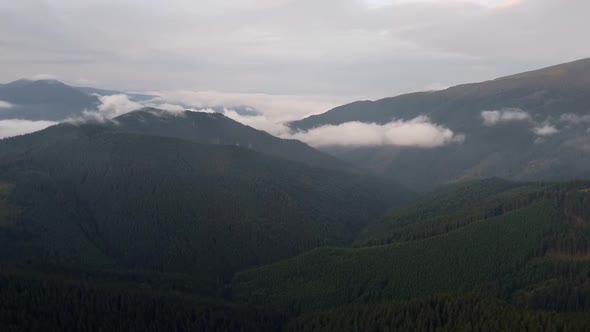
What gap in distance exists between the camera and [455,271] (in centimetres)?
13788

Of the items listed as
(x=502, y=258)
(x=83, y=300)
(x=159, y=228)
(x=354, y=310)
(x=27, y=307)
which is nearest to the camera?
(x=27, y=307)

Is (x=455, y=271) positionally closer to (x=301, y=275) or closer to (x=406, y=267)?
(x=406, y=267)

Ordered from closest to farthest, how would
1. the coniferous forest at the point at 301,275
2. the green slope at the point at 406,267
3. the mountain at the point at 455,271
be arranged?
the coniferous forest at the point at 301,275 < the mountain at the point at 455,271 < the green slope at the point at 406,267

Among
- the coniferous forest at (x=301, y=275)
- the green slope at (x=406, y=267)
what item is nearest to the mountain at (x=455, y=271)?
the green slope at (x=406, y=267)

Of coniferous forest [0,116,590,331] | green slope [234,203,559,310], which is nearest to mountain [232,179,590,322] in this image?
green slope [234,203,559,310]

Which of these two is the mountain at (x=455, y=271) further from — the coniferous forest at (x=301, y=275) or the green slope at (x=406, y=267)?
the coniferous forest at (x=301, y=275)

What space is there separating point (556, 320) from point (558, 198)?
303 feet

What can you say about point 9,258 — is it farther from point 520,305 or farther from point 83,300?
point 520,305

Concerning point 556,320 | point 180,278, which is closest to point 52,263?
point 180,278

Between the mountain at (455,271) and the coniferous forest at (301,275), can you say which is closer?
the coniferous forest at (301,275)

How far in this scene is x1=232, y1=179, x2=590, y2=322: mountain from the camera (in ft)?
369

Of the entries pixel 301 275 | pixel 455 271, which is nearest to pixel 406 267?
pixel 455 271

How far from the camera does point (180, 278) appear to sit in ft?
Result: 493

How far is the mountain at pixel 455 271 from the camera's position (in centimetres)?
11256
